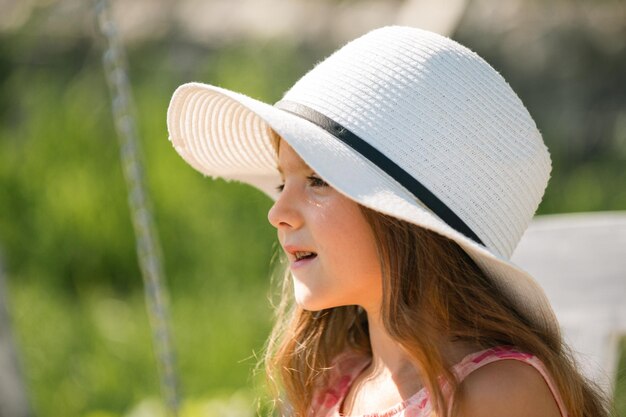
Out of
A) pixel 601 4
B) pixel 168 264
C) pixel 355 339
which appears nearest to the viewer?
pixel 355 339

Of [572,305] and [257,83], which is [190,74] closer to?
[257,83]

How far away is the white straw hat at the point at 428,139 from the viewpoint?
1.21 metres

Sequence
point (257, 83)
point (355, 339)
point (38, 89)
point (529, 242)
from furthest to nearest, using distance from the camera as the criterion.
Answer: point (38, 89) < point (257, 83) < point (529, 242) < point (355, 339)

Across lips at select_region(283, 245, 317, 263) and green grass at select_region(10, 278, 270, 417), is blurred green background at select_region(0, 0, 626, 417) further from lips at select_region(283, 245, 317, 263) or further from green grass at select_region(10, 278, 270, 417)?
lips at select_region(283, 245, 317, 263)

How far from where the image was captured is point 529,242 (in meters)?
1.85

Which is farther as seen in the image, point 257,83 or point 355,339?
point 257,83

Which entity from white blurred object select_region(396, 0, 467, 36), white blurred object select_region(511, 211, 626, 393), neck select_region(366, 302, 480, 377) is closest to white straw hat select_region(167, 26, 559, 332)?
neck select_region(366, 302, 480, 377)

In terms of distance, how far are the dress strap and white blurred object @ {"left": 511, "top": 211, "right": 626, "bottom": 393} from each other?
0.52 m

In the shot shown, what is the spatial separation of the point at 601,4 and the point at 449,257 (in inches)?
123

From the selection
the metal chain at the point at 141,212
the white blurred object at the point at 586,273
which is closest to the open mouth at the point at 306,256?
the metal chain at the point at 141,212

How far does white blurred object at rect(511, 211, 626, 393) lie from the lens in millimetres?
1825

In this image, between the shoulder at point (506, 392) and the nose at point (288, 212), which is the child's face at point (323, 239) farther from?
the shoulder at point (506, 392)

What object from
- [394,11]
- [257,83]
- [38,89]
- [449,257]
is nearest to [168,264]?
[257,83]

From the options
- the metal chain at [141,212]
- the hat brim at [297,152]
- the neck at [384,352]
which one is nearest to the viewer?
the hat brim at [297,152]
